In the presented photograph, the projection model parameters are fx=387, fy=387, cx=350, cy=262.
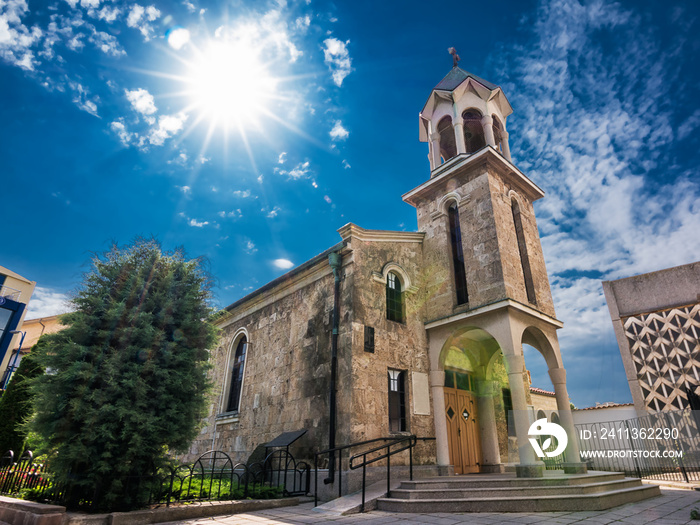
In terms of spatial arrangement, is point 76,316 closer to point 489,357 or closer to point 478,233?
point 478,233

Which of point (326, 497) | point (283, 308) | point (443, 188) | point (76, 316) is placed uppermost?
point (443, 188)

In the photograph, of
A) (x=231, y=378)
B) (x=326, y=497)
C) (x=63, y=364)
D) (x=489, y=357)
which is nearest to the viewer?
(x=63, y=364)

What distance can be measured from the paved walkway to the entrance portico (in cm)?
225

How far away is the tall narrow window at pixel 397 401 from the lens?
9852 mm

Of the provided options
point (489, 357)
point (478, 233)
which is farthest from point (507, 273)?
point (489, 357)

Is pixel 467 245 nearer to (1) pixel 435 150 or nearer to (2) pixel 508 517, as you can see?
(1) pixel 435 150

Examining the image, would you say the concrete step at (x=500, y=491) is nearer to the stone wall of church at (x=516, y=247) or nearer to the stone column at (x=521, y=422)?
the stone column at (x=521, y=422)

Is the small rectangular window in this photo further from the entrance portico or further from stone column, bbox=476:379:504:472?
stone column, bbox=476:379:504:472

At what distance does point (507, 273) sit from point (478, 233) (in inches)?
60.8

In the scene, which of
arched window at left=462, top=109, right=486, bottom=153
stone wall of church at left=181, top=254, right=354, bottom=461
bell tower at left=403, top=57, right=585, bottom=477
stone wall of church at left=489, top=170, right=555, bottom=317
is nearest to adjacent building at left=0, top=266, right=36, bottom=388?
stone wall of church at left=181, top=254, right=354, bottom=461

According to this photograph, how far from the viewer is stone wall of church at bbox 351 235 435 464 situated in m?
9.38

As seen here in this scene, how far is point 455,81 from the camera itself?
14578mm

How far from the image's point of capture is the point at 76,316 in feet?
21.8

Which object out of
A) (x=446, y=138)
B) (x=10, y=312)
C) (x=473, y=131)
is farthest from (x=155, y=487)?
(x=10, y=312)
